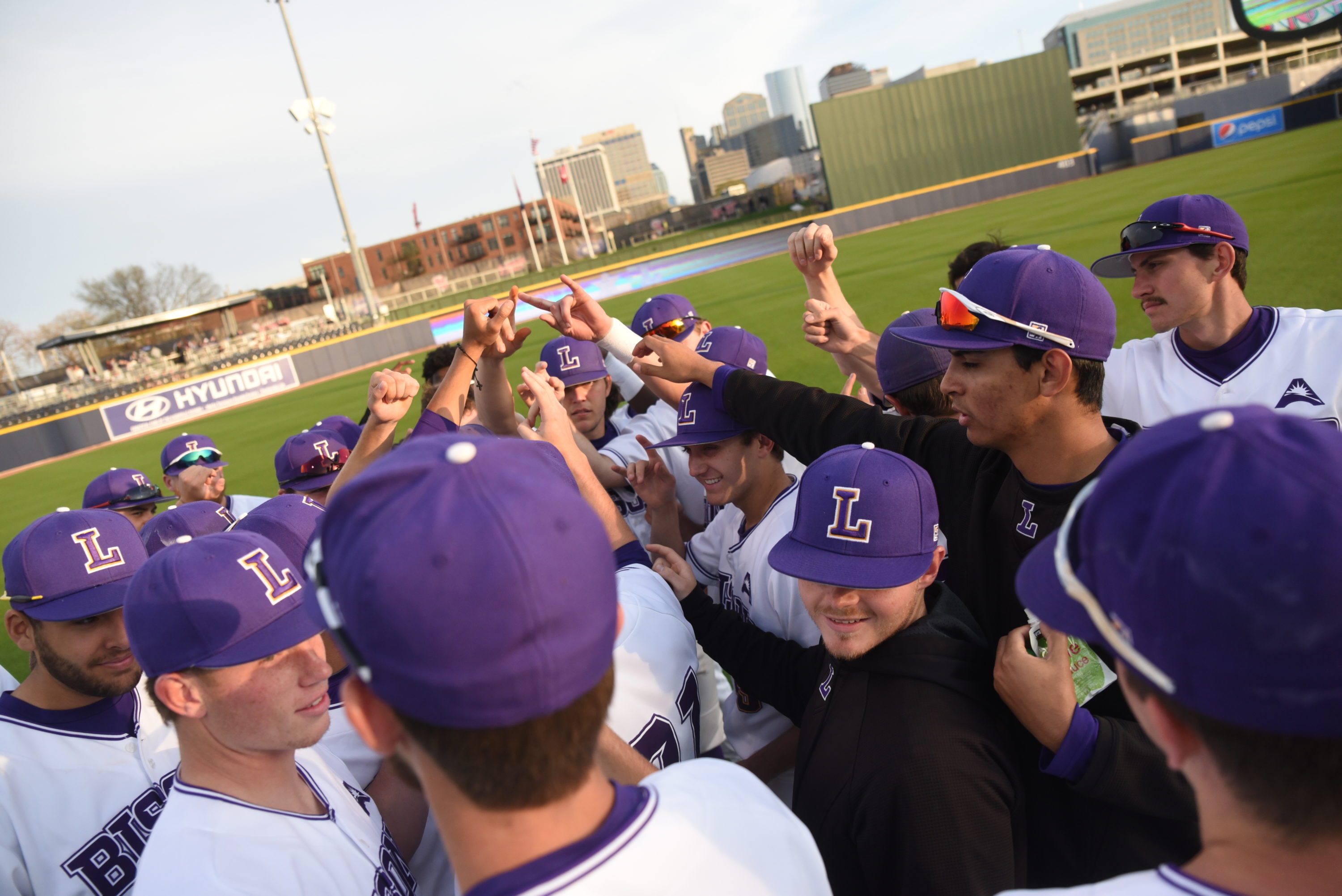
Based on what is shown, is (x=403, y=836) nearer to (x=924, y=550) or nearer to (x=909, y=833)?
(x=909, y=833)

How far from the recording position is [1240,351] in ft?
11.1

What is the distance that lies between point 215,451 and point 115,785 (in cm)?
413

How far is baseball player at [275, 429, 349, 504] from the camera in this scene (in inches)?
189

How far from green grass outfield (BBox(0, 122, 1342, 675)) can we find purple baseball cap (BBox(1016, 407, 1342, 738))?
841cm


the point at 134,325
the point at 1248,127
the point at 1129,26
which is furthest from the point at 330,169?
the point at 1129,26

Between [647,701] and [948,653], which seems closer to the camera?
[948,653]

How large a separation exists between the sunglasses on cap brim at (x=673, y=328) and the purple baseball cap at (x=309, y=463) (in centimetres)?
219

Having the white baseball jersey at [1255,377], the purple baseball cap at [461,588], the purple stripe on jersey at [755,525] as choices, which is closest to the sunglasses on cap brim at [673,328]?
the purple stripe on jersey at [755,525]

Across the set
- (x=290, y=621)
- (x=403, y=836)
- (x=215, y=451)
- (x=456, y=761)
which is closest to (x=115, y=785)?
(x=403, y=836)

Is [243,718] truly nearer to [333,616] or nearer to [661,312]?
[333,616]

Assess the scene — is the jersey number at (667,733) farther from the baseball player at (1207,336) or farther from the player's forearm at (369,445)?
the baseball player at (1207,336)

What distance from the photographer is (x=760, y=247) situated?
111 ft

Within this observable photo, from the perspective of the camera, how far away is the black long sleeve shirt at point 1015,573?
174 centimetres

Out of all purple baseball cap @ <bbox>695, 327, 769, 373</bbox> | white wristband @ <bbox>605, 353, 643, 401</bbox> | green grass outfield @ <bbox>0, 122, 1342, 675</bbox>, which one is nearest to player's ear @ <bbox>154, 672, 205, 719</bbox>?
purple baseball cap @ <bbox>695, 327, 769, 373</bbox>
